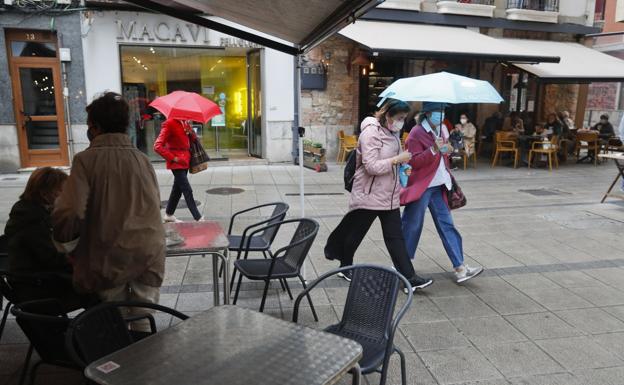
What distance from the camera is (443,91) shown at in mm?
4219

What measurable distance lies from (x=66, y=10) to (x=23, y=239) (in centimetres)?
1002

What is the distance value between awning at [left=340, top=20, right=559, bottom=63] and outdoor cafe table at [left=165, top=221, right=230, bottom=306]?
8.06m

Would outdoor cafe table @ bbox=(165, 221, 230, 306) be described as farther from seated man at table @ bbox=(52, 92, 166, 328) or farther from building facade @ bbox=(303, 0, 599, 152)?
building facade @ bbox=(303, 0, 599, 152)

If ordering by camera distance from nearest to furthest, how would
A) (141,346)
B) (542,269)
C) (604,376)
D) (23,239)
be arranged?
(141,346) → (23,239) → (604,376) → (542,269)

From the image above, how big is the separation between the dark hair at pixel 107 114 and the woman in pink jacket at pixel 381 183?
2152 mm

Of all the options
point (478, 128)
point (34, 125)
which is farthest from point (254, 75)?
point (478, 128)

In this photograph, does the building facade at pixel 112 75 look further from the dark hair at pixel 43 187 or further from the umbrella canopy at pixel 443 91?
the dark hair at pixel 43 187

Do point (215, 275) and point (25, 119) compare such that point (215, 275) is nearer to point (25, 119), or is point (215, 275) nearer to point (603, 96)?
point (25, 119)

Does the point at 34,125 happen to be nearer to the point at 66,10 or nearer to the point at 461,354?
the point at 66,10

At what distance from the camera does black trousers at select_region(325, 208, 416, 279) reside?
4.37m

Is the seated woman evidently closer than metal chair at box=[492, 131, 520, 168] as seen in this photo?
Yes

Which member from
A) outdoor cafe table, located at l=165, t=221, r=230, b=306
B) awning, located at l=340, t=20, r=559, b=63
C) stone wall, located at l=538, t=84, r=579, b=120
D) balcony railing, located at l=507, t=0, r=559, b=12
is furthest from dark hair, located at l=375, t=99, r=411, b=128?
stone wall, located at l=538, t=84, r=579, b=120

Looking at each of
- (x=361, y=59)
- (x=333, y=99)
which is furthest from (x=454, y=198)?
(x=333, y=99)

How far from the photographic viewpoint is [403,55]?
11273 millimetres
